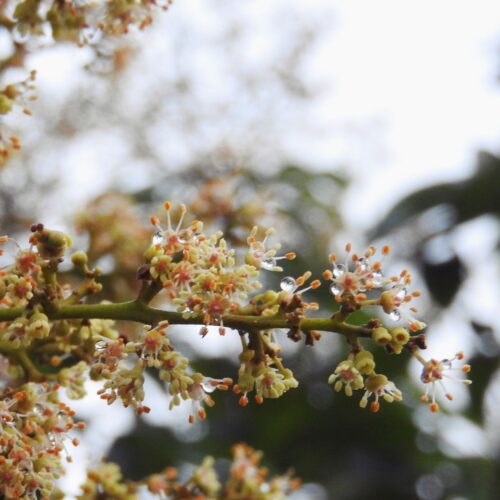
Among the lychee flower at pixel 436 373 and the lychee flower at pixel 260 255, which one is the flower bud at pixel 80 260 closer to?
the lychee flower at pixel 260 255

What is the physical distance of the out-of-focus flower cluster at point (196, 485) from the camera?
1.74 m

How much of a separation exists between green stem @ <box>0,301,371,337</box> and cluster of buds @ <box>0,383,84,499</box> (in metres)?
0.17

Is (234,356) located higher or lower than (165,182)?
lower

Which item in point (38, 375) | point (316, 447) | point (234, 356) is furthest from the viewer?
point (316, 447)

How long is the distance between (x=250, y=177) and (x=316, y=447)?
1.24 meters

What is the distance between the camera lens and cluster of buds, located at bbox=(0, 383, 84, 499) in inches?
52.2

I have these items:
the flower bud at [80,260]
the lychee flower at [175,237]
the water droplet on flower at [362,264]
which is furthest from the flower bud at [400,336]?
the flower bud at [80,260]

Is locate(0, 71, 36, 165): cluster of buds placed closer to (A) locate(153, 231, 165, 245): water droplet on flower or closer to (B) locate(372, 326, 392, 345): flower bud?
(A) locate(153, 231, 165, 245): water droplet on flower

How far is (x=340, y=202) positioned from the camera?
4477 mm

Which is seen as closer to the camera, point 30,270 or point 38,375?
point 30,270

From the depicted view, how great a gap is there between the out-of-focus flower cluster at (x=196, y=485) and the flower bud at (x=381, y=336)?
751 millimetres

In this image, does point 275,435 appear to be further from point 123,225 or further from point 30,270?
point 30,270

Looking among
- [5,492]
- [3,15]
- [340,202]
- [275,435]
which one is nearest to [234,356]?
[275,435]

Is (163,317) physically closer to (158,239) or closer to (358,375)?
(158,239)
